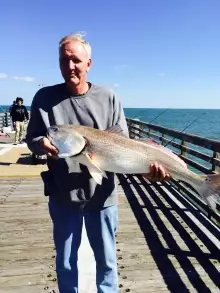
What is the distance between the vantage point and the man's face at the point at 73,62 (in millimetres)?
2916

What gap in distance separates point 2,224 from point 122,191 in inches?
123

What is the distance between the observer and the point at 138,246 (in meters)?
5.46

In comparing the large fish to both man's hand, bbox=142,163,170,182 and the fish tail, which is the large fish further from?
the fish tail

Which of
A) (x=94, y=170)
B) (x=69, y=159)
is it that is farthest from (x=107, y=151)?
(x=69, y=159)

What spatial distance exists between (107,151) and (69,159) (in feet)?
1.06

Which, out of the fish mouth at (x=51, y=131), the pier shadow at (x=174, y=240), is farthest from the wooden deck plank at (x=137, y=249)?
the fish mouth at (x=51, y=131)

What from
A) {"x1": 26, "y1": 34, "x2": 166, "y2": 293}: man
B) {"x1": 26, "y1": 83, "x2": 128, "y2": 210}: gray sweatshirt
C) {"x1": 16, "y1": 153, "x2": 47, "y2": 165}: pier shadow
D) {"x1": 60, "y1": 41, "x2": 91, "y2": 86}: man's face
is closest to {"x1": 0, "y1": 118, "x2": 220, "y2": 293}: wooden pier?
{"x1": 26, "y1": 34, "x2": 166, "y2": 293}: man

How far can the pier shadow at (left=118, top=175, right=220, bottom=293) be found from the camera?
4520mm

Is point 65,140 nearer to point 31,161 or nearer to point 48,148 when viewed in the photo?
point 48,148

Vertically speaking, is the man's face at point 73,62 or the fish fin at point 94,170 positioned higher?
the man's face at point 73,62

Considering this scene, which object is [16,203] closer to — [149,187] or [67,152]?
[149,187]

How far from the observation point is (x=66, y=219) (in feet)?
10.3

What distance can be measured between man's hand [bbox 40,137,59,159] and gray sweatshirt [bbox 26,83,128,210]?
0.51 feet

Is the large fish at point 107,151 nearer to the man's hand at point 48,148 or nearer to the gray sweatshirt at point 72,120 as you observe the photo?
the man's hand at point 48,148
